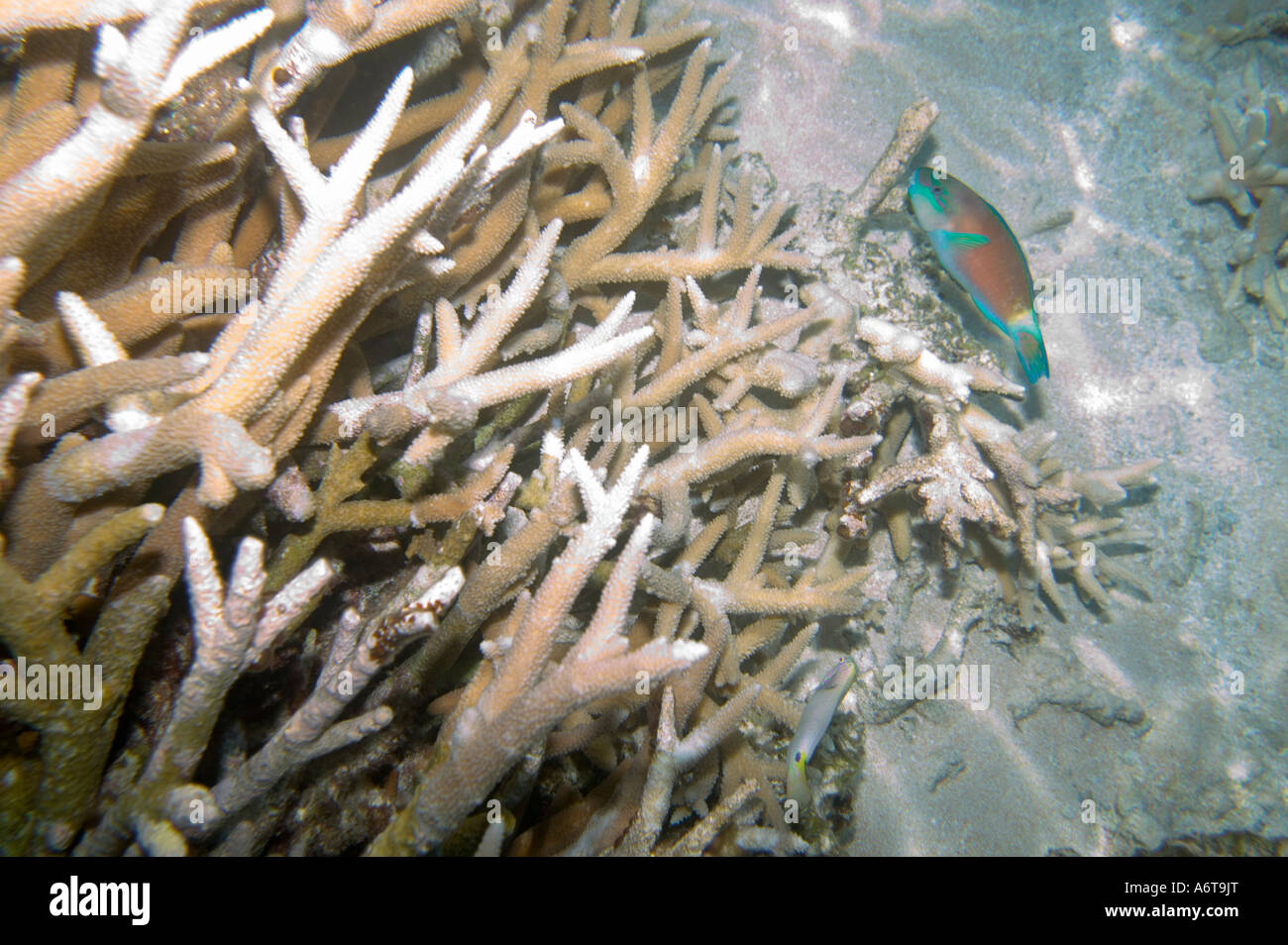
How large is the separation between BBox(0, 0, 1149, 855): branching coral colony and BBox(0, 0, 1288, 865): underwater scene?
0.05 feet

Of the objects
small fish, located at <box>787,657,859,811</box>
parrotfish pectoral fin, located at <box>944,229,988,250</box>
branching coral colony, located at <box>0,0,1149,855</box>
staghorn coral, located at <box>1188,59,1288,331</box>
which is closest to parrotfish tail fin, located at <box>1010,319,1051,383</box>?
branching coral colony, located at <box>0,0,1149,855</box>

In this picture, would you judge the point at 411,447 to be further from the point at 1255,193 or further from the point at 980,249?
the point at 1255,193

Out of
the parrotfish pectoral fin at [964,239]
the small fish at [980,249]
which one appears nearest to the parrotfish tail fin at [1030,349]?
the small fish at [980,249]

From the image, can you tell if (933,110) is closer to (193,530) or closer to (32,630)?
(193,530)

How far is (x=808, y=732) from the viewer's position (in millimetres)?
2389

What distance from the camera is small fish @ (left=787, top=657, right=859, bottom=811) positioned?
2.39 m

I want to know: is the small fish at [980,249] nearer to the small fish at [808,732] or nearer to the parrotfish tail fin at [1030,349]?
the parrotfish tail fin at [1030,349]

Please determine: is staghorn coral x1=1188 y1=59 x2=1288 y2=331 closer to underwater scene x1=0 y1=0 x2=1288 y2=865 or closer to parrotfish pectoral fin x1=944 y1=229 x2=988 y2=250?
underwater scene x1=0 y1=0 x2=1288 y2=865

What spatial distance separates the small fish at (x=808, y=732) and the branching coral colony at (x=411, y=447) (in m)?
0.11

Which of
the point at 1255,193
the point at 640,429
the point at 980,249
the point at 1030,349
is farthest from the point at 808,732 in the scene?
the point at 1255,193

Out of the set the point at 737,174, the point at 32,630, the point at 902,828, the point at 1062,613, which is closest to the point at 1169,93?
the point at 737,174

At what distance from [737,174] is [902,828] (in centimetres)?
375

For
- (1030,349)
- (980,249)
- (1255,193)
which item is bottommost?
(1030,349)

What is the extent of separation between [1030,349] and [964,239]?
0.62 meters
